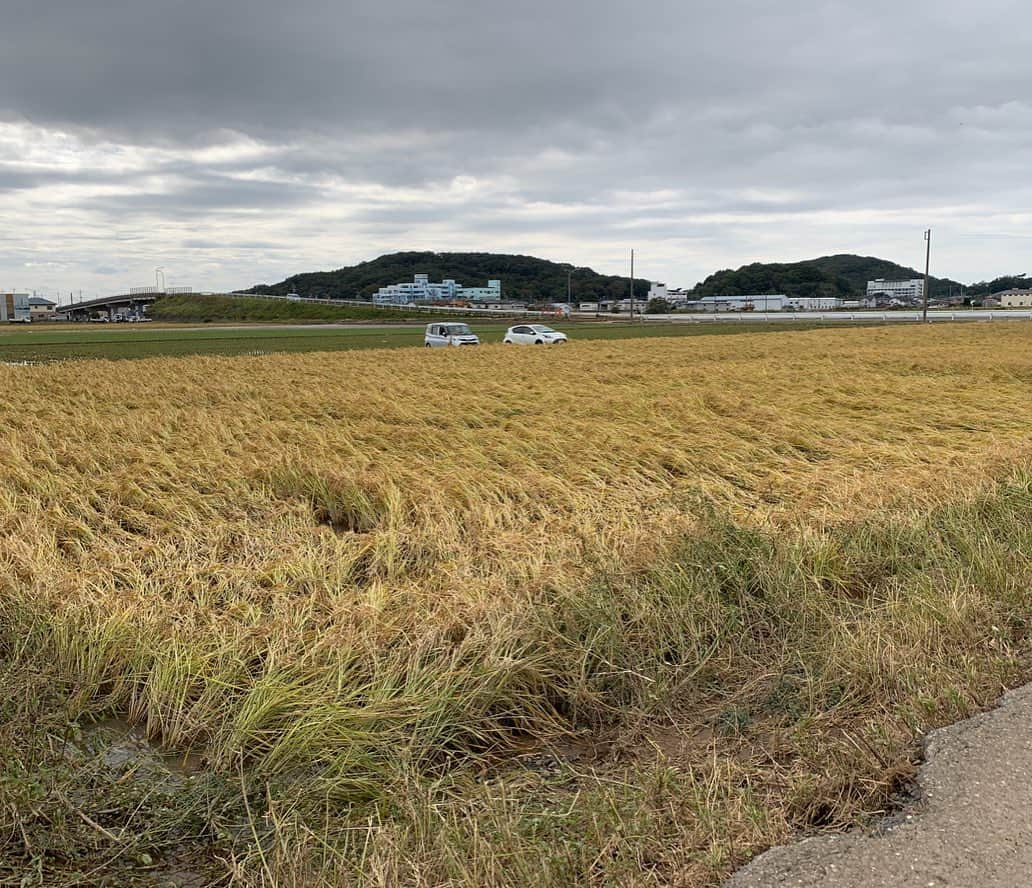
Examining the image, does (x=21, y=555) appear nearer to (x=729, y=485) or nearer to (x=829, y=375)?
(x=729, y=485)

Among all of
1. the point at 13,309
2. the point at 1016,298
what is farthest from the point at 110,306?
the point at 1016,298

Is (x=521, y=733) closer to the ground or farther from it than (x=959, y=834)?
closer to the ground

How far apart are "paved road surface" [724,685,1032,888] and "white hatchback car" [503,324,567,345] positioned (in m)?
39.9

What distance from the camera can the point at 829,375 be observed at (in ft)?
72.6

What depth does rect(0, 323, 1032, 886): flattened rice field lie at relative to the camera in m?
3.23

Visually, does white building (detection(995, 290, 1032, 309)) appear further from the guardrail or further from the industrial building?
the industrial building

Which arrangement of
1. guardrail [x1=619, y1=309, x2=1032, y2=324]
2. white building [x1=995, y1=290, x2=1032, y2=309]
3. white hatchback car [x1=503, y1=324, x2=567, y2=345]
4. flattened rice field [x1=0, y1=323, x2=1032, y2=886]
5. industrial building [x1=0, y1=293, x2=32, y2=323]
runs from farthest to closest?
white building [x1=995, y1=290, x2=1032, y2=309], industrial building [x1=0, y1=293, x2=32, y2=323], guardrail [x1=619, y1=309, x2=1032, y2=324], white hatchback car [x1=503, y1=324, x2=567, y2=345], flattened rice field [x1=0, y1=323, x2=1032, y2=886]

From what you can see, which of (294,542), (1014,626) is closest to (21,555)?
(294,542)

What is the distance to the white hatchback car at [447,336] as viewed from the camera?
41656 millimetres

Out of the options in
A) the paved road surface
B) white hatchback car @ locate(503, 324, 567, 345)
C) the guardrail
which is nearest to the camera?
the paved road surface

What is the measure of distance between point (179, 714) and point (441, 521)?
366cm

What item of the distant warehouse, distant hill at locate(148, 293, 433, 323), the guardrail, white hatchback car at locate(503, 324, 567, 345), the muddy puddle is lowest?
the muddy puddle

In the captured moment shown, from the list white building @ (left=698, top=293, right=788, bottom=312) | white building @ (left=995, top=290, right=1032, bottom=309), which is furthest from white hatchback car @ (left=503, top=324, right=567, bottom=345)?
white building @ (left=995, top=290, right=1032, bottom=309)

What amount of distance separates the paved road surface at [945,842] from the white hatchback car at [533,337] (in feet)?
131
